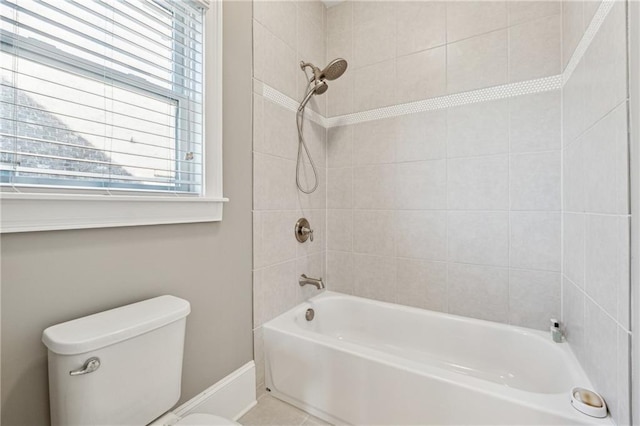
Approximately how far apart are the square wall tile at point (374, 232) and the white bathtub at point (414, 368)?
1.30 ft

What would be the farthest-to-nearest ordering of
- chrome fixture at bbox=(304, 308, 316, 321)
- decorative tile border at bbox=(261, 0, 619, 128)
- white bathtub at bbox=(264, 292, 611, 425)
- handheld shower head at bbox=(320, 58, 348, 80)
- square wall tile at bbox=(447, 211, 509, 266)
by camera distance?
chrome fixture at bbox=(304, 308, 316, 321) < handheld shower head at bbox=(320, 58, 348, 80) < square wall tile at bbox=(447, 211, 509, 266) < decorative tile border at bbox=(261, 0, 619, 128) < white bathtub at bbox=(264, 292, 611, 425)

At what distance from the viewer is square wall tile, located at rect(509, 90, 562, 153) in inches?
57.0

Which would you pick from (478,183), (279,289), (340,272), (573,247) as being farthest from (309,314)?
(573,247)

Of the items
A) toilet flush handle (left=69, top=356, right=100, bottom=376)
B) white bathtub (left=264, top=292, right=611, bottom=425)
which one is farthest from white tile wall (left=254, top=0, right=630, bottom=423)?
toilet flush handle (left=69, top=356, right=100, bottom=376)

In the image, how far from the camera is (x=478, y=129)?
1.63 metres

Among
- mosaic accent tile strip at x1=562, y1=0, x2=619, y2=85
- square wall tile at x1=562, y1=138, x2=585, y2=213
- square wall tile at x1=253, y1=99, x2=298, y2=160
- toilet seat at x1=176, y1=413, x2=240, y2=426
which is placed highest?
mosaic accent tile strip at x1=562, y1=0, x2=619, y2=85

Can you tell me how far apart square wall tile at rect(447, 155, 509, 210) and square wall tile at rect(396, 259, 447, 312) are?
17.1 inches

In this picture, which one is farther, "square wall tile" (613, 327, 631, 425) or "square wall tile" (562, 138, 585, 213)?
"square wall tile" (562, 138, 585, 213)

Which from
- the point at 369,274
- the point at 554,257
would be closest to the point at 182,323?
the point at 369,274

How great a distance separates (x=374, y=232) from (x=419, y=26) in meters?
1.45

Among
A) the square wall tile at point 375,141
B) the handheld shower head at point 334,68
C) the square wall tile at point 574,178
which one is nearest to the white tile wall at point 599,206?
the square wall tile at point 574,178

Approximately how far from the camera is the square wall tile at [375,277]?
1942mm

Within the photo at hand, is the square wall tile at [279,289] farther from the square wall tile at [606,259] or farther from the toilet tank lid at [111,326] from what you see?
the square wall tile at [606,259]

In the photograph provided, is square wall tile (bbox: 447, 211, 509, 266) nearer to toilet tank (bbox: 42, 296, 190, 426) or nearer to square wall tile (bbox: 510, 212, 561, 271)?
square wall tile (bbox: 510, 212, 561, 271)
